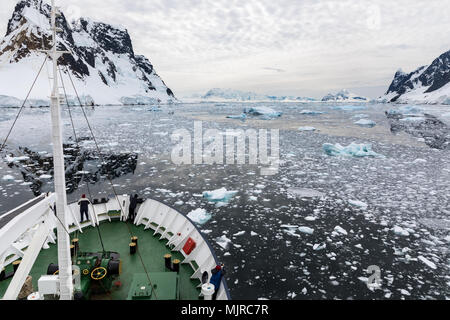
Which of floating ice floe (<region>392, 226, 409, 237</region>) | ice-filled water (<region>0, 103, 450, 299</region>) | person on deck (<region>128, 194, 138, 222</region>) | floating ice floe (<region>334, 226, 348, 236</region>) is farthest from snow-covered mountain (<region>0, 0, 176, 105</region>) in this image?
floating ice floe (<region>392, 226, 409, 237</region>)

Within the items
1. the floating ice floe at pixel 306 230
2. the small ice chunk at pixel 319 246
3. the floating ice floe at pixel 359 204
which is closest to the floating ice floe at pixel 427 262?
the small ice chunk at pixel 319 246

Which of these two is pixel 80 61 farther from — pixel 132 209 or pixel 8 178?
pixel 132 209

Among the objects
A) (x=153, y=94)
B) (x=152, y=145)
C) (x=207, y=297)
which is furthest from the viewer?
(x=153, y=94)

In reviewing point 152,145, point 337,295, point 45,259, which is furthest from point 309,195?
point 152,145

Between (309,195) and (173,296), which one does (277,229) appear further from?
(173,296)

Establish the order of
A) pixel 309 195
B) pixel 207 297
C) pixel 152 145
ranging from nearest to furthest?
pixel 207 297, pixel 309 195, pixel 152 145

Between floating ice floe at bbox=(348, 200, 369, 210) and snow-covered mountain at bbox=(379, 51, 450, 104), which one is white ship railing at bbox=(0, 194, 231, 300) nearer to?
floating ice floe at bbox=(348, 200, 369, 210)

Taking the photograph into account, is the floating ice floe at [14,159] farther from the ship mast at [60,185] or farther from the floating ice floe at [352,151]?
the floating ice floe at [352,151]
